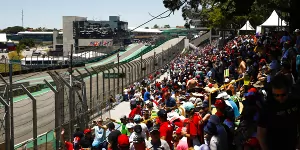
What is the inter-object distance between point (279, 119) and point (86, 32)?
125596 millimetres

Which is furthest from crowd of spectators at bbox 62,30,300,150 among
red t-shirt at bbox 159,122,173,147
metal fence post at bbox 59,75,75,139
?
metal fence post at bbox 59,75,75,139

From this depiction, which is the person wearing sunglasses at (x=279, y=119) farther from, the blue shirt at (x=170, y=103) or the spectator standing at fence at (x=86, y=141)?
the blue shirt at (x=170, y=103)

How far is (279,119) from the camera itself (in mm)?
3986

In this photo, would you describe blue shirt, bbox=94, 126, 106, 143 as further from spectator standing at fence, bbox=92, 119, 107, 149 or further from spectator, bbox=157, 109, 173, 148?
spectator, bbox=157, 109, 173, 148

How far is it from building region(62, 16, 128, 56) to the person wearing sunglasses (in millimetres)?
114911

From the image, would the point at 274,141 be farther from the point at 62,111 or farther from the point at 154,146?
the point at 62,111

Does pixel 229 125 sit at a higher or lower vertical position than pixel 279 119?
lower

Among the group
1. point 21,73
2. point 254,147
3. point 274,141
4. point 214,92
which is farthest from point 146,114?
point 21,73

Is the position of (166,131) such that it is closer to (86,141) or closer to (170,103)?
(86,141)

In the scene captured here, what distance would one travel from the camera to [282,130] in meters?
4.05

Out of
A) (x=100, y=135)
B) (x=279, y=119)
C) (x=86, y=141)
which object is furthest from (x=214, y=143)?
(x=100, y=135)

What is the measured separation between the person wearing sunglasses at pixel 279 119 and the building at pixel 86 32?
11491 cm

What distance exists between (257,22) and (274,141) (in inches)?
2714

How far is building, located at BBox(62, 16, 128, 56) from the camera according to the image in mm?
123750
